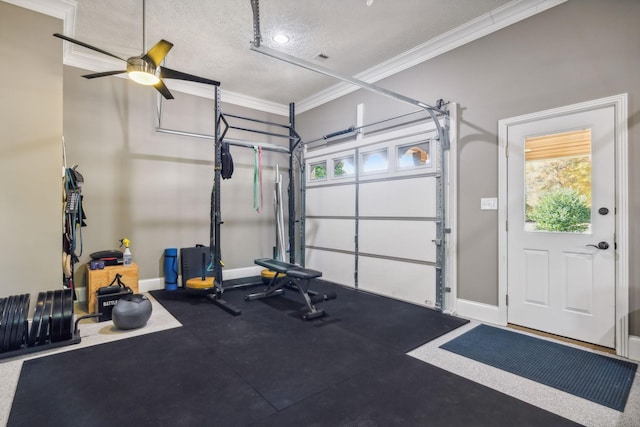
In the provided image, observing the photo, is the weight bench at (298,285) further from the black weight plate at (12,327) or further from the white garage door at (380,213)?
the black weight plate at (12,327)

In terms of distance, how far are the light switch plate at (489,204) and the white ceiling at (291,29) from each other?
190 centimetres

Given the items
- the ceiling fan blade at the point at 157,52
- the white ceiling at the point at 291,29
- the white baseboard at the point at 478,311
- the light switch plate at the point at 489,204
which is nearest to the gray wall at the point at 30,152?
the white ceiling at the point at 291,29

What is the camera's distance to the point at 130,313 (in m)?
3.27

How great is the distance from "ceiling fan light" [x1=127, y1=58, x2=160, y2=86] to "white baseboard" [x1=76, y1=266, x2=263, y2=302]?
3.26 m

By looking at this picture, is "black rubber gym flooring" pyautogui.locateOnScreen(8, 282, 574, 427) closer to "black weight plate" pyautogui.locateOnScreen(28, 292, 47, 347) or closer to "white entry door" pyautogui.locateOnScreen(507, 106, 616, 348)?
"black weight plate" pyautogui.locateOnScreen(28, 292, 47, 347)

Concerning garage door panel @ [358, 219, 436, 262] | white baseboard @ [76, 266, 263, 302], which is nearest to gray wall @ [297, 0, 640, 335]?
garage door panel @ [358, 219, 436, 262]

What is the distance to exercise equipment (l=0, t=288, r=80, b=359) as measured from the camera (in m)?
2.68

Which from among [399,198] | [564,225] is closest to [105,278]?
[399,198]

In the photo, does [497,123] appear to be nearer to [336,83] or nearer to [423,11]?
[423,11]

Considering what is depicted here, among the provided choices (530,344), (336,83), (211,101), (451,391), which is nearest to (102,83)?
(211,101)

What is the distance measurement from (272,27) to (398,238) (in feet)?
10.4

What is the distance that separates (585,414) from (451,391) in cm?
77

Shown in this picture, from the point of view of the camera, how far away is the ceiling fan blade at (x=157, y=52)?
266cm

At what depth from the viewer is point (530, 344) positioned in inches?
120
